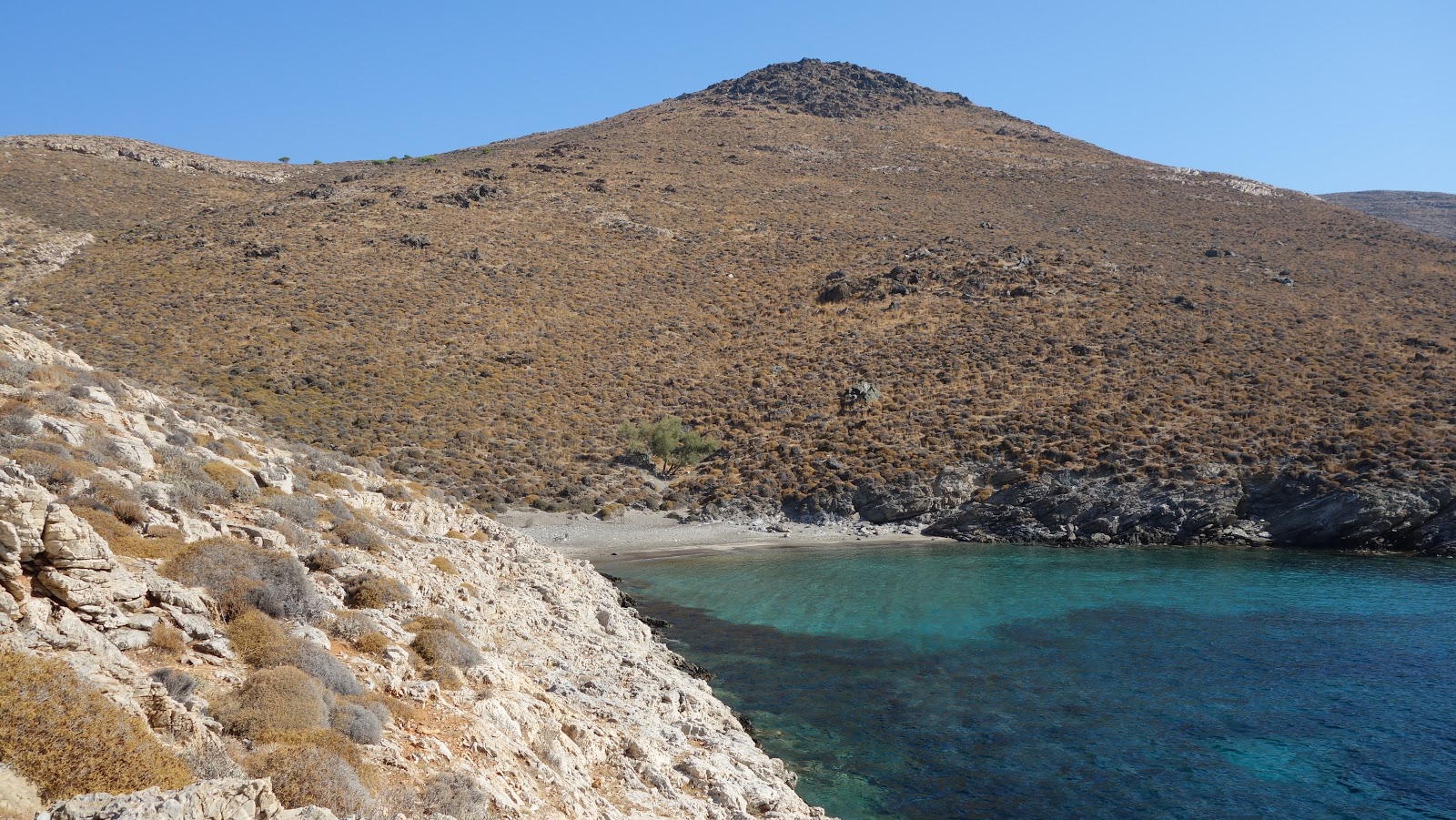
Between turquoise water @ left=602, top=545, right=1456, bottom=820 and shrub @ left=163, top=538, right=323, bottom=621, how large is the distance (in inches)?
320

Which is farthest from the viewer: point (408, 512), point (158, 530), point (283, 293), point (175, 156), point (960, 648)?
point (175, 156)

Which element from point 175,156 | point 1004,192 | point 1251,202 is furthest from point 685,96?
point 1251,202

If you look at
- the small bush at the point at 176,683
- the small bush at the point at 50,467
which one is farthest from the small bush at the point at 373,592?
the small bush at the point at 176,683

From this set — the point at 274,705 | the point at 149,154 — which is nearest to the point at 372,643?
the point at 274,705

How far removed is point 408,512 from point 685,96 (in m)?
118

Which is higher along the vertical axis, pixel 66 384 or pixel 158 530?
pixel 66 384

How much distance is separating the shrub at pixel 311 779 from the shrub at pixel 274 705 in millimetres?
429

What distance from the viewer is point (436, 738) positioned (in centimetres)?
791

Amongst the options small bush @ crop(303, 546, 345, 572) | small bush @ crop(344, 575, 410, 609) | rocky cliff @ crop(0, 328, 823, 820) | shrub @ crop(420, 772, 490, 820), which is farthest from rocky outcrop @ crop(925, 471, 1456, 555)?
shrub @ crop(420, 772, 490, 820)

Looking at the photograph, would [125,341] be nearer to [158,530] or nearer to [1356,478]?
[158,530]

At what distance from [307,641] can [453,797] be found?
2992 mm

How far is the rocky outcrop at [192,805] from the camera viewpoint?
4.20 meters

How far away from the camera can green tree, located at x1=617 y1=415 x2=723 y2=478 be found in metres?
42.9

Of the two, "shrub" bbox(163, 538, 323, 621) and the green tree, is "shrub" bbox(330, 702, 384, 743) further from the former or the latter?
the green tree
